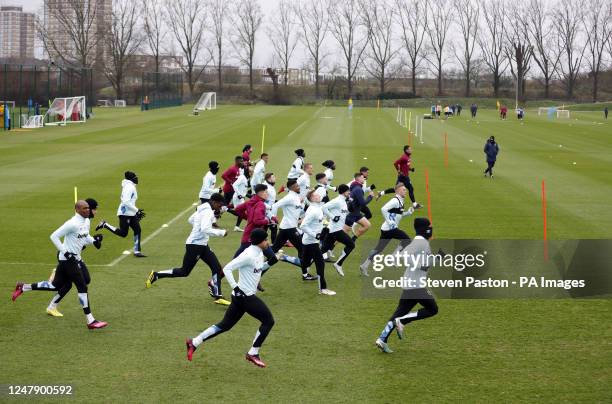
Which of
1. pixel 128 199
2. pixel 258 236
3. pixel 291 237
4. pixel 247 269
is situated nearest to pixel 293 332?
pixel 247 269

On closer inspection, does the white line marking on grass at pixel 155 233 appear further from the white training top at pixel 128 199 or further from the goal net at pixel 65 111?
the goal net at pixel 65 111

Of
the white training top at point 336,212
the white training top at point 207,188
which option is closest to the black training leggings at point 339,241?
the white training top at point 336,212

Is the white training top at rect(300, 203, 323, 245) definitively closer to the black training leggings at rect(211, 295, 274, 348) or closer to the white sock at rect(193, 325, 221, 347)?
the black training leggings at rect(211, 295, 274, 348)

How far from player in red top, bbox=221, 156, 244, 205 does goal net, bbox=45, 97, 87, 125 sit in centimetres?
4727

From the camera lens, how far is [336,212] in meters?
16.0

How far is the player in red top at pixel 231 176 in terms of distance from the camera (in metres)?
21.2

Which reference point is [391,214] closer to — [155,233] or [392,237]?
[392,237]

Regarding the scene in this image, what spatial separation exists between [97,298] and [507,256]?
898 cm

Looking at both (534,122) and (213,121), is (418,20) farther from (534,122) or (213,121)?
(213,121)

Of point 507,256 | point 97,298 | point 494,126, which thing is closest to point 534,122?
point 494,126

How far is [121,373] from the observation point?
423 inches

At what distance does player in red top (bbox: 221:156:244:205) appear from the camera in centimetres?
2120

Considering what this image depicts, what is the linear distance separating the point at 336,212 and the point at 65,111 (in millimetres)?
56688
